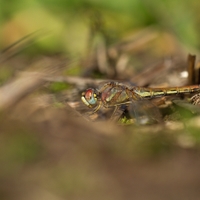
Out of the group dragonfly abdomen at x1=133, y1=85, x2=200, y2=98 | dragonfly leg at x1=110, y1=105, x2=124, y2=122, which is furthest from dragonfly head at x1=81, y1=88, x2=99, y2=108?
dragonfly abdomen at x1=133, y1=85, x2=200, y2=98

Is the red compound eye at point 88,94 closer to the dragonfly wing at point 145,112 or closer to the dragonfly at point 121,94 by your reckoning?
the dragonfly at point 121,94

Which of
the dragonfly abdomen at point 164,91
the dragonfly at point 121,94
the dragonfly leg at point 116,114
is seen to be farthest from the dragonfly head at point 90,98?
the dragonfly abdomen at point 164,91

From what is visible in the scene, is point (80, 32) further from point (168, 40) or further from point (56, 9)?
point (168, 40)

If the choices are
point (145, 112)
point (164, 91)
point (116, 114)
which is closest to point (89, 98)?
point (116, 114)

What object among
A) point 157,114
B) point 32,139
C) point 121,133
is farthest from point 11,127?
point 157,114

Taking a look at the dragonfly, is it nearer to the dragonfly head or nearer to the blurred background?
the dragonfly head

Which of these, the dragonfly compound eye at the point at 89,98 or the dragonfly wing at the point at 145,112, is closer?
the dragonfly wing at the point at 145,112

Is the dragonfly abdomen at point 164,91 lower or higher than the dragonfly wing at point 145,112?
higher
